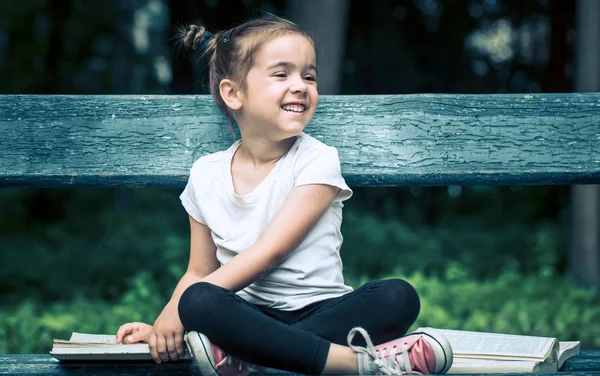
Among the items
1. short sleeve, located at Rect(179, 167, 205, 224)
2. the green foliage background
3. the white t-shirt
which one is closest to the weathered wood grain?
the white t-shirt

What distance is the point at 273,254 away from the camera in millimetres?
2061

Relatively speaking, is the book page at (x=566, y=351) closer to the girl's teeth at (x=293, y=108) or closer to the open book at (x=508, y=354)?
the open book at (x=508, y=354)

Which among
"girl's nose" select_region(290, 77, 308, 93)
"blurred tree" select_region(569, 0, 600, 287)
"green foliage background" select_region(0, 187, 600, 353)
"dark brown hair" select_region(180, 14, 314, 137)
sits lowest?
"green foliage background" select_region(0, 187, 600, 353)

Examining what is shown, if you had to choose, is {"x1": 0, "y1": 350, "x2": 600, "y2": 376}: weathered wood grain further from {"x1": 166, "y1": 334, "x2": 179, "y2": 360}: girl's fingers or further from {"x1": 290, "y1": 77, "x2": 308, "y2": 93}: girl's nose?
{"x1": 290, "y1": 77, "x2": 308, "y2": 93}: girl's nose

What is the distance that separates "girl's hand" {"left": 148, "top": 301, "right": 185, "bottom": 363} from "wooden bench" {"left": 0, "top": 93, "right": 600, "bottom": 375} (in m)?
0.49

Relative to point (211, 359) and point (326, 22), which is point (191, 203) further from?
point (326, 22)

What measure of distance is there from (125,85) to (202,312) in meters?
8.52

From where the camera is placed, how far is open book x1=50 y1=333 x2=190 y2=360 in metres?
1.90

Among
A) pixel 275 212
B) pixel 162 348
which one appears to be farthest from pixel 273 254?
pixel 162 348

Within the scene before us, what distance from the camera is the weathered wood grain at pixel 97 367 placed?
1.90m

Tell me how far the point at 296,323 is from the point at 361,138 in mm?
624

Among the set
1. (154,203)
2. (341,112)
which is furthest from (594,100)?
(154,203)

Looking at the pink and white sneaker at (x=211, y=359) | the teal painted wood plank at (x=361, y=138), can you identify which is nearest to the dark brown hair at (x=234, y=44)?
the teal painted wood plank at (x=361, y=138)

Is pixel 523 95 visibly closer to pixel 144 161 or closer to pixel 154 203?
pixel 144 161
